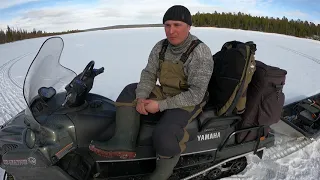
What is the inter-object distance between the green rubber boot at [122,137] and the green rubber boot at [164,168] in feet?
0.77

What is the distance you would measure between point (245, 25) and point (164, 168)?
18.3m

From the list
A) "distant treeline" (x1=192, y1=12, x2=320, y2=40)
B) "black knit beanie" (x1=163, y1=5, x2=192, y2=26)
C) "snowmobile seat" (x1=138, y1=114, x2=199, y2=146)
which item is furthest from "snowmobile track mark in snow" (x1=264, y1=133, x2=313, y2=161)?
"distant treeline" (x1=192, y1=12, x2=320, y2=40)

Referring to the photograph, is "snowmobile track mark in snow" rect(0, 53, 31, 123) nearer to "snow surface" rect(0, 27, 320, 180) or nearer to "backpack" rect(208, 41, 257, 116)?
"snow surface" rect(0, 27, 320, 180)

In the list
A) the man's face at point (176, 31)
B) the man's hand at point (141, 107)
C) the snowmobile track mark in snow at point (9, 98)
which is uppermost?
the man's face at point (176, 31)

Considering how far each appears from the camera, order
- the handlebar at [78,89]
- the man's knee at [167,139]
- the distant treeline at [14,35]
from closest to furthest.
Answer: the man's knee at [167,139], the handlebar at [78,89], the distant treeline at [14,35]

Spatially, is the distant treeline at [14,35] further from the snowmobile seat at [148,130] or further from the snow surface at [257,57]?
the snowmobile seat at [148,130]

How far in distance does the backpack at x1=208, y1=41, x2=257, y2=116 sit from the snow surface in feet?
2.64

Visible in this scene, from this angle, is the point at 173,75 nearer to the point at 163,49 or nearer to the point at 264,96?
the point at 163,49

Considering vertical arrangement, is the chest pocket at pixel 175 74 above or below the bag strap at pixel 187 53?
below

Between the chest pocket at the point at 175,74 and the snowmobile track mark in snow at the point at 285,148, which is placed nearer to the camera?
the chest pocket at the point at 175,74

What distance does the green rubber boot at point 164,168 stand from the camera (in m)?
2.37

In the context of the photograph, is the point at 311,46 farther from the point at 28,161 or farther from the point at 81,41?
the point at 28,161

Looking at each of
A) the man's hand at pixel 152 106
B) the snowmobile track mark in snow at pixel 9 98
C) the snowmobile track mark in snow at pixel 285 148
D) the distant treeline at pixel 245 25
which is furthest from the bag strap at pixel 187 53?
the distant treeline at pixel 245 25

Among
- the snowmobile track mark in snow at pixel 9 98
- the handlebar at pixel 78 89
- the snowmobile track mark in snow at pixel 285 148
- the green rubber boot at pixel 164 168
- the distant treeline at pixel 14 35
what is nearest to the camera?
the green rubber boot at pixel 164 168
